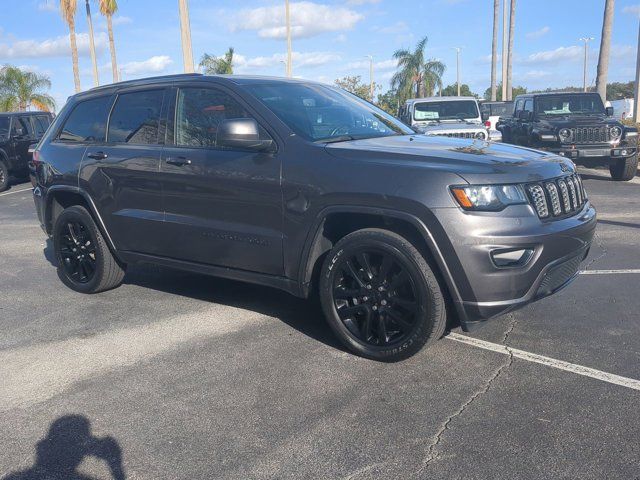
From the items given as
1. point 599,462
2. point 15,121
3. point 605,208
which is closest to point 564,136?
point 605,208

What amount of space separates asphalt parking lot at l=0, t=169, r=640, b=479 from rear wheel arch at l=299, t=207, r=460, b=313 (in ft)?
1.76

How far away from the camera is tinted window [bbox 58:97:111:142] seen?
5.52 m

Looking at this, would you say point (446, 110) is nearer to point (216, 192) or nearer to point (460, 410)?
point (216, 192)

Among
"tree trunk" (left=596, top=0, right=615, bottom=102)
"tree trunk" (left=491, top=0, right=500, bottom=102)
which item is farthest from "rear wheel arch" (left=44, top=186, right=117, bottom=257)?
"tree trunk" (left=491, top=0, right=500, bottom=102)

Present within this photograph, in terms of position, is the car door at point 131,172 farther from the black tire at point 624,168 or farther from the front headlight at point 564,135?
the black tire at point 624,168

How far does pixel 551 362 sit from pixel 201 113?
299cm

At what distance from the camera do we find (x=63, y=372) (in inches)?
160

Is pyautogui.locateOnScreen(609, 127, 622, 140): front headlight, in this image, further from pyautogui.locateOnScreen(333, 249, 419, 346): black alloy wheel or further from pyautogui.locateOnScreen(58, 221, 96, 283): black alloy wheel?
pyautogui.locateOnScreen(58, 221, 96, 283): black alloy wheel

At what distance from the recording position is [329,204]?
157 inches

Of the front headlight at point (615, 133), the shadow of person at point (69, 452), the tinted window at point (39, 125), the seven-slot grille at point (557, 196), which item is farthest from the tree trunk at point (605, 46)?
Result: the shadow of person at point (69, 452)

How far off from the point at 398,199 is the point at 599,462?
1.70m

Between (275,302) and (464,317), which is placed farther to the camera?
(275,302)

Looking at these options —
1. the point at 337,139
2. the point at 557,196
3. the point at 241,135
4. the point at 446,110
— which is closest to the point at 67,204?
the point at 241,135

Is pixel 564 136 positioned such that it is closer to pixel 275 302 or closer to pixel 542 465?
pixel 275 302
